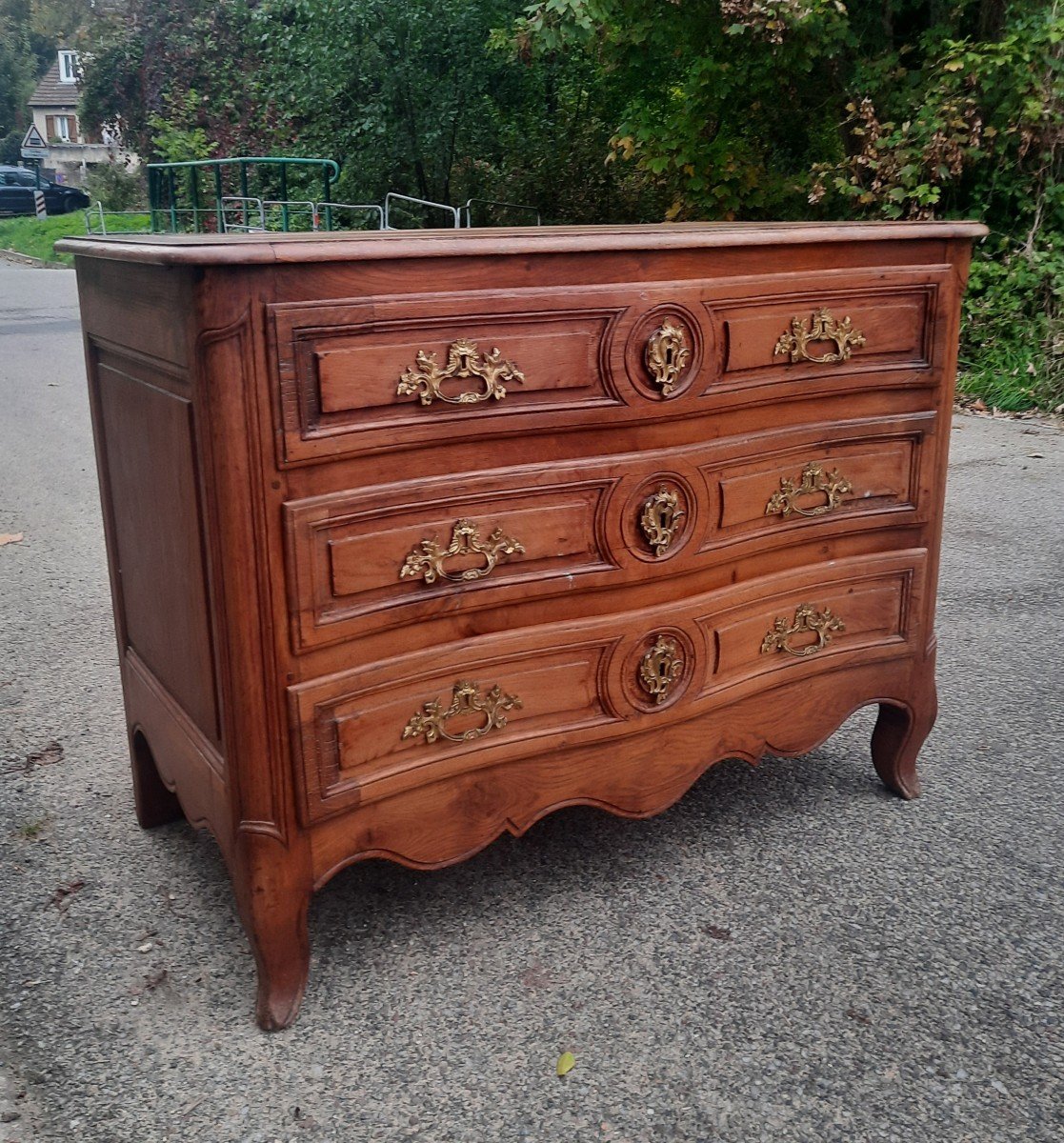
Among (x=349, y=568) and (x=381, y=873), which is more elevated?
(x=349, y=568)

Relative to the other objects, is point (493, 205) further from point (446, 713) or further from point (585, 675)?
point (446, 713)

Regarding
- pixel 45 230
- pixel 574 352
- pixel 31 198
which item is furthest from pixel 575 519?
pixel 31 198

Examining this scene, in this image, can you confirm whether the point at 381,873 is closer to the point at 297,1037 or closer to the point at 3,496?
the point at 297,1037

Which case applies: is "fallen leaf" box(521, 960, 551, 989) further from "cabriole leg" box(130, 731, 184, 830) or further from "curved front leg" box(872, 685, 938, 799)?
"curved front leg" box(872, 685, 938, 799)

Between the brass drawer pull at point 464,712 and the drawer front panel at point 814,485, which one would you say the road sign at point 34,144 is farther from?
the brass drawer pull at point 464,712

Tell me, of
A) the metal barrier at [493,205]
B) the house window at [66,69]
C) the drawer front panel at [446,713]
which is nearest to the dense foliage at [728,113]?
the metal barrier at [493,205]

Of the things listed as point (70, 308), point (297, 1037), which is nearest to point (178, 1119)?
point (297, 1037)

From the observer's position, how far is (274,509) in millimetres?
1744

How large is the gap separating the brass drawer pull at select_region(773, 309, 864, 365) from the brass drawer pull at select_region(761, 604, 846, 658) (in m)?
0.50

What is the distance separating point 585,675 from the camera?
2.14 m

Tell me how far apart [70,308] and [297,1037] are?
12.1 metres

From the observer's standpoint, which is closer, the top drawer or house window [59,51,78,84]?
the top drawer

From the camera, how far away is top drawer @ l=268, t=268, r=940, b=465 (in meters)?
1.74

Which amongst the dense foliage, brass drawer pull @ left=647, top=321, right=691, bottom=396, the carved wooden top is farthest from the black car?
brass drawer pull @ left=647, top=321, right=691, bottom=396
